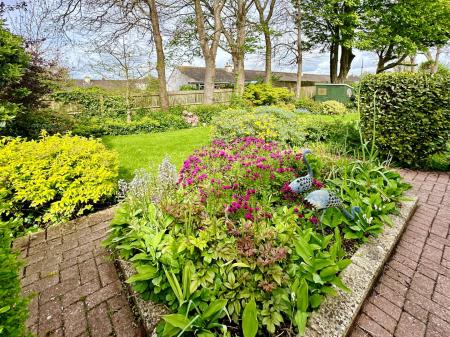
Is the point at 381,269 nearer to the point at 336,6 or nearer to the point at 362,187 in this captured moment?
the point at 362,187

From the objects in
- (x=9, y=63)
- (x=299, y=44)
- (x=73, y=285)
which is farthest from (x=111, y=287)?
(x=299, y=44)

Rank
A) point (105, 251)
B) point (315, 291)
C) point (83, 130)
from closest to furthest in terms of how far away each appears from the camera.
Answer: point (315, 291) < point (105, 251) < point (83, 130)

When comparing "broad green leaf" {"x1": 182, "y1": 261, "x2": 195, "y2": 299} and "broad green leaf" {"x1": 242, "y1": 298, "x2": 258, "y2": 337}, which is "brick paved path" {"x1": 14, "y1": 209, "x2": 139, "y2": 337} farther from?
"broad green leaf" {"x1": 242, "y1": 298, "x2": 258, "y2": 337}

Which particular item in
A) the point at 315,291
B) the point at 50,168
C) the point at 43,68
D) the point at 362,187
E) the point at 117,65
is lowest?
the point at 315,291

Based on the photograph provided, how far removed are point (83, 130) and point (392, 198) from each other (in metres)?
8.50

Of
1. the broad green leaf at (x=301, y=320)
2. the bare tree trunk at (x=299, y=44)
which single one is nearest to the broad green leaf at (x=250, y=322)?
the broad green leaf at (x=301, y=320)

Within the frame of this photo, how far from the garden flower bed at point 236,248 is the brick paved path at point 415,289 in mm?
351

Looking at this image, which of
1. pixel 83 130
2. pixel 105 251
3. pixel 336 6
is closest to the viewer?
pixel 105 251

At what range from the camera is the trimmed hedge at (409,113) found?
467 centimetres

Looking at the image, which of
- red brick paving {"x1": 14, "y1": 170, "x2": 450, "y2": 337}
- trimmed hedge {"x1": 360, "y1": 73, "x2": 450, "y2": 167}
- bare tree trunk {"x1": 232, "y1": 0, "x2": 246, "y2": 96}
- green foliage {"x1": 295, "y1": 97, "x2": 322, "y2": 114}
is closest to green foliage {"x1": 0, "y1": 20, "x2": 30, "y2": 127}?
red brick paving {"x1": 14, "y1": 170, "x2": 450, "y2": 337}

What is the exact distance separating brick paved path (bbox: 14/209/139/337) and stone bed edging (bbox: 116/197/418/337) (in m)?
0.14

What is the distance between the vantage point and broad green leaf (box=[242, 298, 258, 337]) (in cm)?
148

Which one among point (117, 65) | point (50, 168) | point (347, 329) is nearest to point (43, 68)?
point (117, 65)

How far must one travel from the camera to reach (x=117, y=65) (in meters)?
10.8
